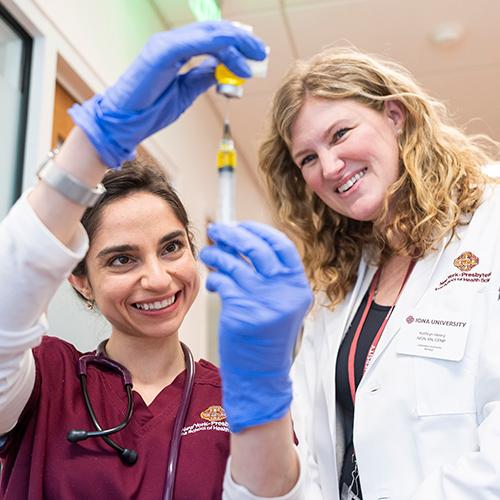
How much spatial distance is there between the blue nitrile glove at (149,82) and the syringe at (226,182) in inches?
4.8

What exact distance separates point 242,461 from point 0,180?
1443 mm

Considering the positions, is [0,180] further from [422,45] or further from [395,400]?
[422,45]

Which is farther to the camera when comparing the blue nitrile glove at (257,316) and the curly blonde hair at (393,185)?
the curly blonde hair at (393,185)

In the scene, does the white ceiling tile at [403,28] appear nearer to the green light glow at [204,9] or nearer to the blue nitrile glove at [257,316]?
A: the green light glow at [204,9]

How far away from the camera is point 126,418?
3.47ft

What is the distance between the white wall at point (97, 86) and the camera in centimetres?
161

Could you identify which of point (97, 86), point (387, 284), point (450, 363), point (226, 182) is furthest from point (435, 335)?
point (97, 86)

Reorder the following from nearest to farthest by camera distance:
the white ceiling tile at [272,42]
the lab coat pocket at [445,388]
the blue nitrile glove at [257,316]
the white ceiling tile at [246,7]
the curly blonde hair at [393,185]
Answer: the blue nitrile glove at [257,316] → the lab coat pocket at [445,388] → the curly blonde hair at [393,185] → the white ceiling tile at [246,7] → the white ceiling tile at [272,42]

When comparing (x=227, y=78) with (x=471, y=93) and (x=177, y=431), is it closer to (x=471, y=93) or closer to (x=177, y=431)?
(x=177, y=431)

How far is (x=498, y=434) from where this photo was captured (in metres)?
1.07

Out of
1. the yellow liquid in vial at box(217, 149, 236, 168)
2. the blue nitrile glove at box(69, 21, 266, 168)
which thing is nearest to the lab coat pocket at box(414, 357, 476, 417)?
the yellow liquid in vial at box(217, 149, 236, 168)

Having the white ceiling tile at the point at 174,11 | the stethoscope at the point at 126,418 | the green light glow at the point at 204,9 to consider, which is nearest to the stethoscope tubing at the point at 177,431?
the stethoscope at the point at 126,418

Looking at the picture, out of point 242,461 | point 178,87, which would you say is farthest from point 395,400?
point 178,87

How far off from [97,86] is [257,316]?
195 cm
